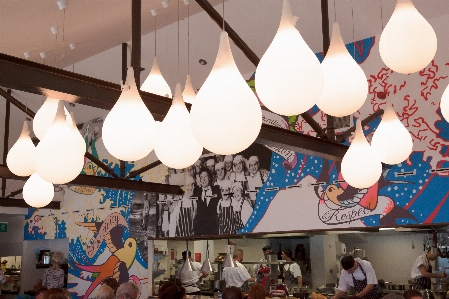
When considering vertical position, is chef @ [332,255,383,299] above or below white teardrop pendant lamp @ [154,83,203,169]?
below

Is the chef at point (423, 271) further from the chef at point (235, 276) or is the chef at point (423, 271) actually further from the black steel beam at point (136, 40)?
the black steel beam at point (136, 40)

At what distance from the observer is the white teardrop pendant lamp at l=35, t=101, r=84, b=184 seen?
2.88m

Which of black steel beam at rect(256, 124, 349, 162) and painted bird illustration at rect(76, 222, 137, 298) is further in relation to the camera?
painted bird illustration at rect(76, 222, 137, 298)

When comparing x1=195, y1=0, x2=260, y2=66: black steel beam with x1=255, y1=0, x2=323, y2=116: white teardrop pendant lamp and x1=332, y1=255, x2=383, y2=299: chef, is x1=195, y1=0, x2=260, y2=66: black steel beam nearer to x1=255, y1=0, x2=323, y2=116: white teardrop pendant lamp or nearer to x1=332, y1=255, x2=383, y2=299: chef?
x1=255, y1=0, x2=323, y2=116: white teardrop pendant lamp

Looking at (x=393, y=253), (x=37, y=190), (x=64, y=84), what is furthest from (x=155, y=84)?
(x=393, y=253)

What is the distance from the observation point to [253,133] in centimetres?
211

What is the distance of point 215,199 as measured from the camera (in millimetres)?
9617

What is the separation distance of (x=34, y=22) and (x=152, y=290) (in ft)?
19.5

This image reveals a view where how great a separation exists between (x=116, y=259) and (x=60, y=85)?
8066 millimetres

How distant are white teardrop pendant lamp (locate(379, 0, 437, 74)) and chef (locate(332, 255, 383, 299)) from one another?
5093 millimetres

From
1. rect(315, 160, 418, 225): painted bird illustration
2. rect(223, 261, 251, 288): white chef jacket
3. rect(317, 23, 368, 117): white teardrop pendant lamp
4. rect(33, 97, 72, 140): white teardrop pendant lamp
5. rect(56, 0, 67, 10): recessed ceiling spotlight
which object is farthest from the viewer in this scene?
rect(223, 261, 251, 288): white chef jacket

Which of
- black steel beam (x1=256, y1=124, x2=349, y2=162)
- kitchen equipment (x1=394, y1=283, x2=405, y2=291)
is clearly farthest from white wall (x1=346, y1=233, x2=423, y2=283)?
black steel beam (x1=256, y1=124, x2=349, y2=162)

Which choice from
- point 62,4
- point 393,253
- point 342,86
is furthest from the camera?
point 393,253

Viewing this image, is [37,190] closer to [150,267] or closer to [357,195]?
[357,195]
